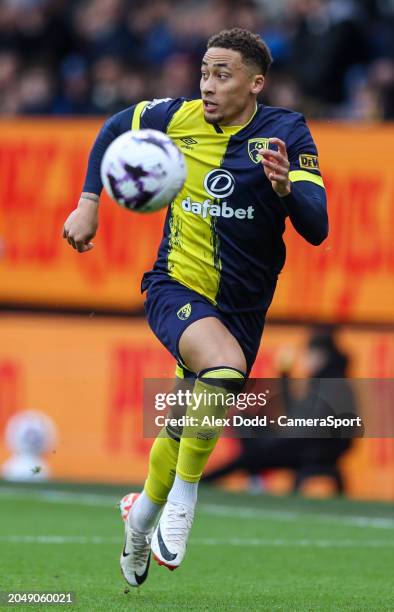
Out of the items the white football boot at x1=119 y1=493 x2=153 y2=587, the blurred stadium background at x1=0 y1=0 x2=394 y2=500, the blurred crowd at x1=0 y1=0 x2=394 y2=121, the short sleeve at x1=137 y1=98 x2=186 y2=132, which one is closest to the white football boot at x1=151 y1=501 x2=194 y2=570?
the white football boot at x1=119 y1=493 x2=153 y2=587

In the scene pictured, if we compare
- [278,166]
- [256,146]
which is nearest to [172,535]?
[278,166]

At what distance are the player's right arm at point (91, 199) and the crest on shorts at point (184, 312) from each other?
0.51 meters

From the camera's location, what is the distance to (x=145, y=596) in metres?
7.19

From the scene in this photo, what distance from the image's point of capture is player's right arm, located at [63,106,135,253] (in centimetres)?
679

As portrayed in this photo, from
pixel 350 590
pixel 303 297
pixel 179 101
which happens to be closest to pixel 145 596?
pixel 350 590

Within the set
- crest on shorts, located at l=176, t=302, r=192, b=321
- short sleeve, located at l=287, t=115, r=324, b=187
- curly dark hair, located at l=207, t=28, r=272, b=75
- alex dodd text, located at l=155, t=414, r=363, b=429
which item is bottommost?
alex dodd text, located at l=155, t=414, r=363, b=429

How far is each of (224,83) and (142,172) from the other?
92 centimetres

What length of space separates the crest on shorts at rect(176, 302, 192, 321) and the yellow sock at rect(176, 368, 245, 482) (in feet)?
1.02

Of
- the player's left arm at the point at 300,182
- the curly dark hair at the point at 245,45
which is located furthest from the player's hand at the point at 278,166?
the curly dark hair at the point at 245,45

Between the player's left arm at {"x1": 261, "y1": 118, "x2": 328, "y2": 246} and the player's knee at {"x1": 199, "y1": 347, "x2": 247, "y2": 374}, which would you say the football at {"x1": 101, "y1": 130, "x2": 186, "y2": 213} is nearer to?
the player's left arm at {"x1": 261, "y1": 118, "x2": 328, "y2": 246}

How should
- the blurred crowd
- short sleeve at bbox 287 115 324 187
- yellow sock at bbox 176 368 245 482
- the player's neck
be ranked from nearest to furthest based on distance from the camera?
yellow sock at bbox 176 368 245 482, short sleeve at bbox 287 115 324 187, the player's neck, the blurred crowd

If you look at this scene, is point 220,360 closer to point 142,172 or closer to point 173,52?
point 142,172

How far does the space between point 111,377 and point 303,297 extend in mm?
2063

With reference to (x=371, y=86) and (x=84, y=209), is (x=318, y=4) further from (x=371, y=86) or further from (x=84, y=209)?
(x=84, y=209)
